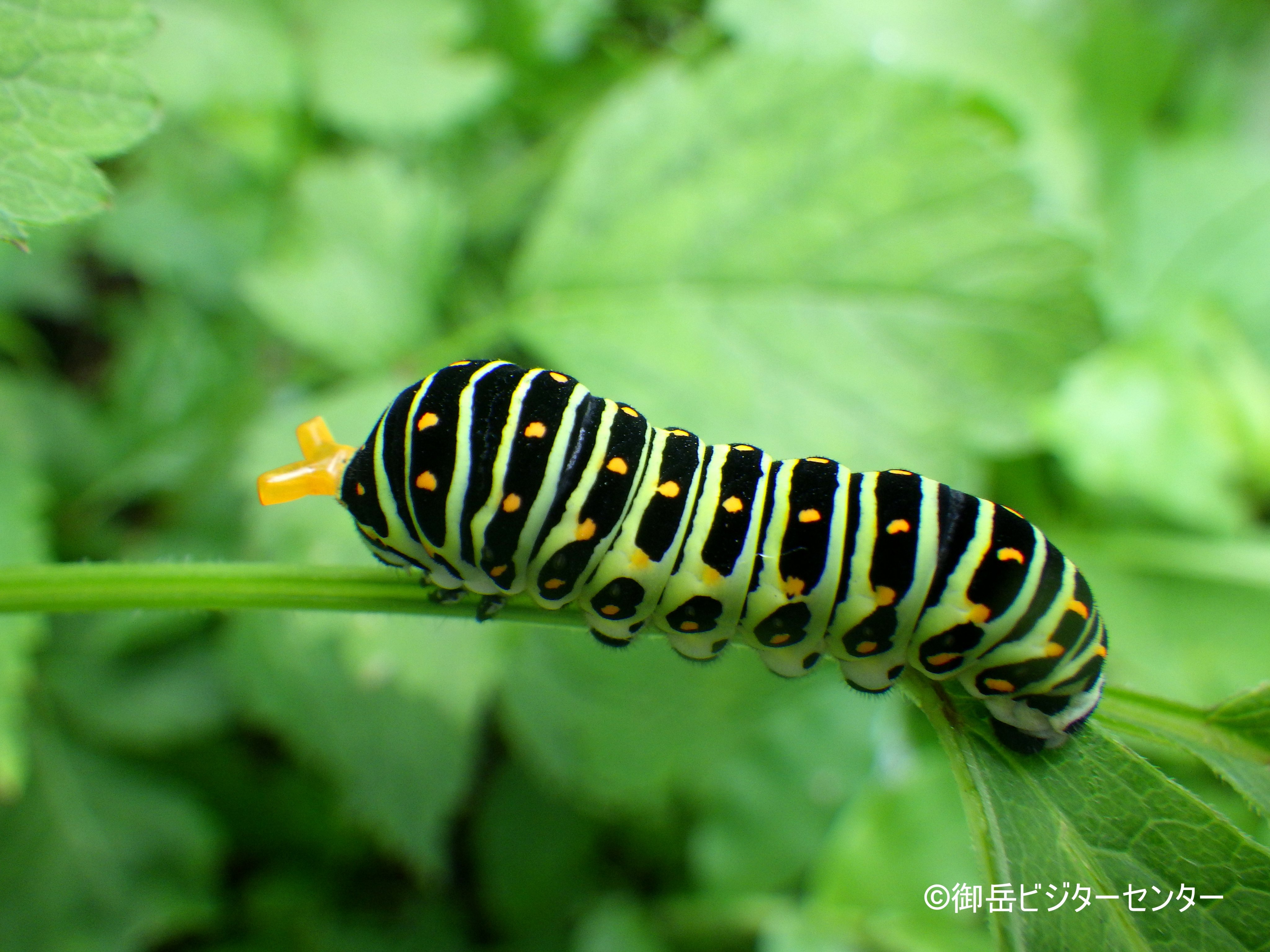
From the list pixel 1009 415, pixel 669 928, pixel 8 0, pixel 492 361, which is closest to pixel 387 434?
pixel 492 361

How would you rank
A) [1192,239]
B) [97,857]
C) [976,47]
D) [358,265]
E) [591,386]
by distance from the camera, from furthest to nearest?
1. [1192,239]
2. [976,47]
3. [97,857]
4. [358,265]
5. [591,386]

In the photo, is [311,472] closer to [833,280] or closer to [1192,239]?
[833,280]

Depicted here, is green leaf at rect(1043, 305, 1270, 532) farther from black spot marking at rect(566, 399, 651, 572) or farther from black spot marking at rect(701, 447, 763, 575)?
black spot marking at rect(566, 399, 651, 572)

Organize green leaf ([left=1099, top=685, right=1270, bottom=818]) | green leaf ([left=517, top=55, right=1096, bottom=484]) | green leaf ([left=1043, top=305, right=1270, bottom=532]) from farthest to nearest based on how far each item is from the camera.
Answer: green leaf ([left=1043, top=305, right=1270, bottom=532]) < green leaf ([left=517, top=55, right=1096, bottom=484]) < green leaf ([left=1099, top=685, right=1270, bottom=818])

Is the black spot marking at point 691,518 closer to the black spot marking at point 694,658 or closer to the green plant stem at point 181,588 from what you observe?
the black spot marking at point 694,658

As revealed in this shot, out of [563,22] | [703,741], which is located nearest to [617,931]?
[703,741]

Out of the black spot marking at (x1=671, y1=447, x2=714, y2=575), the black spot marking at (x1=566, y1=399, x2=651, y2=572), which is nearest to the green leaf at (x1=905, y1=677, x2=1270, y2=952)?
the black spot marking at (x1=671, y1=447, x2=714, y2=575)

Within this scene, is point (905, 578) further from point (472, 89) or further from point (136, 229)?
point (136, 229)
